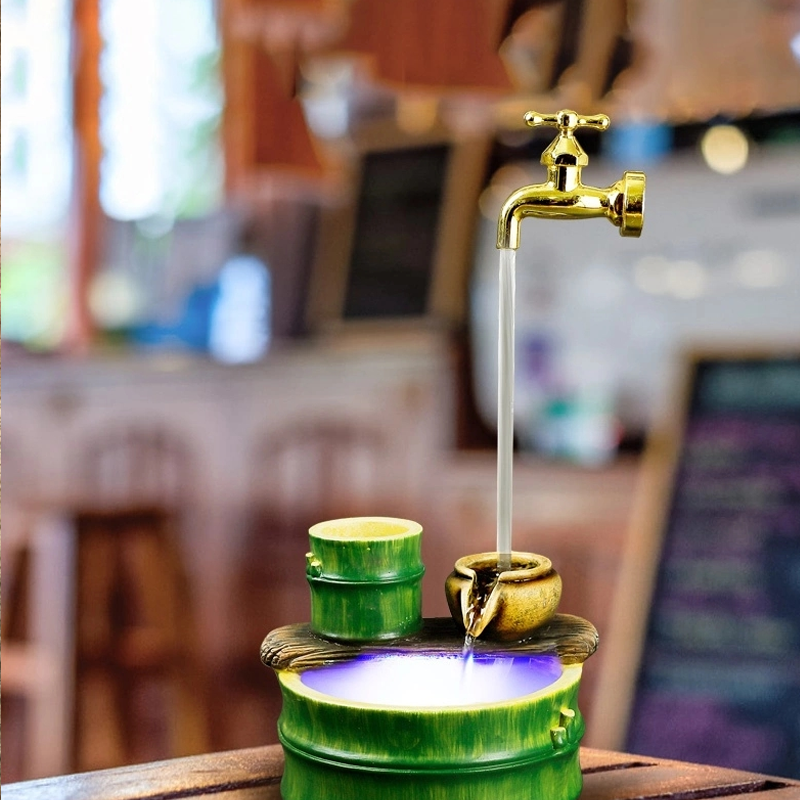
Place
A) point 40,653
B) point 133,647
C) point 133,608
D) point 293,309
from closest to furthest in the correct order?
point 133,647, point 40,653, point 133,608, point 293,309

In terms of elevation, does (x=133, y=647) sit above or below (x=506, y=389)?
below

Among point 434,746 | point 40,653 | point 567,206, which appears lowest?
point 40,653

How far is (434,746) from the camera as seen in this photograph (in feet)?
2.24

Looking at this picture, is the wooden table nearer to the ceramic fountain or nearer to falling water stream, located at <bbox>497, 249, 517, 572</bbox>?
the ceramic fountain

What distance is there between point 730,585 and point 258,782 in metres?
1.58

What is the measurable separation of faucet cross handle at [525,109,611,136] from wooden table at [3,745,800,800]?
20.9 inches

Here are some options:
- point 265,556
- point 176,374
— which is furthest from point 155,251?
point 265,556

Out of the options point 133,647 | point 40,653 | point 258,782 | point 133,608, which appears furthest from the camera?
point 133,608

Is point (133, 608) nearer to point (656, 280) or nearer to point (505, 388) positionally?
point (656, 280)

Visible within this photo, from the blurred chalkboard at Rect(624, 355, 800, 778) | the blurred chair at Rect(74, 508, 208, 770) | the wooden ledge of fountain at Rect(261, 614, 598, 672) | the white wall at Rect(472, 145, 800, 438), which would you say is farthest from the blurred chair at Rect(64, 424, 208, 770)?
the wooden ledge of fountain at Rect(261, 614, 598, 672)

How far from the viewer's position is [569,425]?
9.46ft

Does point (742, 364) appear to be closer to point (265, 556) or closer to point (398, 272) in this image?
point (398, 272)

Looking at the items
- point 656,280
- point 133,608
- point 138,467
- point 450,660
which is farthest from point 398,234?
point 450,660

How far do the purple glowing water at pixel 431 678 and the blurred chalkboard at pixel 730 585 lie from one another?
1.38 meters
